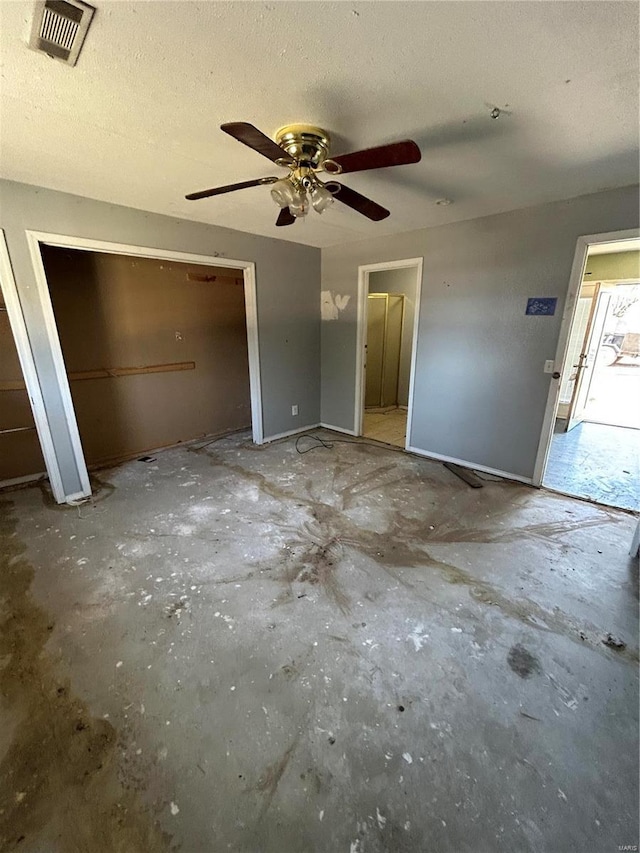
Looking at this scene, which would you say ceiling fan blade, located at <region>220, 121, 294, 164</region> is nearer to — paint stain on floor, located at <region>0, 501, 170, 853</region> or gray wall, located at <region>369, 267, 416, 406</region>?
paint stain on floor, located at <region>0, 501, 170, 853</region>

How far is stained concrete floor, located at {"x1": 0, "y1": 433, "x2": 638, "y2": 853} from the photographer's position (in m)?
1.06

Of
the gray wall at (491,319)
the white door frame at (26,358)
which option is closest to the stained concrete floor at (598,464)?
the gray wall at (491,319)

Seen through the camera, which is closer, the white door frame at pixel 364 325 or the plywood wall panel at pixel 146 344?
the plywood wall panel at pixel 146 344

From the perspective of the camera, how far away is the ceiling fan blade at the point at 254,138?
1.26 metres

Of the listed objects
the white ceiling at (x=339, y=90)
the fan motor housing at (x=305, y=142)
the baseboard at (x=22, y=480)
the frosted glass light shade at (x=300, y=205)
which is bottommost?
the baseboard at (x=22, y=480)

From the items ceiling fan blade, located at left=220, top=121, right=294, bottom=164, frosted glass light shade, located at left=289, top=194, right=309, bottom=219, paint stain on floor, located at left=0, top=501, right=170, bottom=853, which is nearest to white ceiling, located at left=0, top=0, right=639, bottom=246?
ceiling fan blade, located at left=220, top=121, right=294, bottom=164

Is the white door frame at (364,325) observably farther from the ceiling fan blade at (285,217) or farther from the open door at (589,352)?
the open door at (589,352)

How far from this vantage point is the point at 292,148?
5.56 feet

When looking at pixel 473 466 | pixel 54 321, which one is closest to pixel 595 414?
pixel 473 466

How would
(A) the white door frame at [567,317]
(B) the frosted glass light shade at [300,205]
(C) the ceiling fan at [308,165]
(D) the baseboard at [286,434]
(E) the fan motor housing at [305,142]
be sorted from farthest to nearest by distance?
(D) the baseboard at [286,434] < (A) the white door frame at [567,317] < (B) the frosted glass light shade at [300,205] < (E) the fan motor housing at [305,142] < (C) the ceiling fan at [308,165]

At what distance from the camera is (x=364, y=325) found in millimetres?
4133

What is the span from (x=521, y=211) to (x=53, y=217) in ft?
11.8

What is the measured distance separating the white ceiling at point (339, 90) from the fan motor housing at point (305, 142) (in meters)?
0.04

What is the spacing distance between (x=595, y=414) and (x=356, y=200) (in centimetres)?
546
